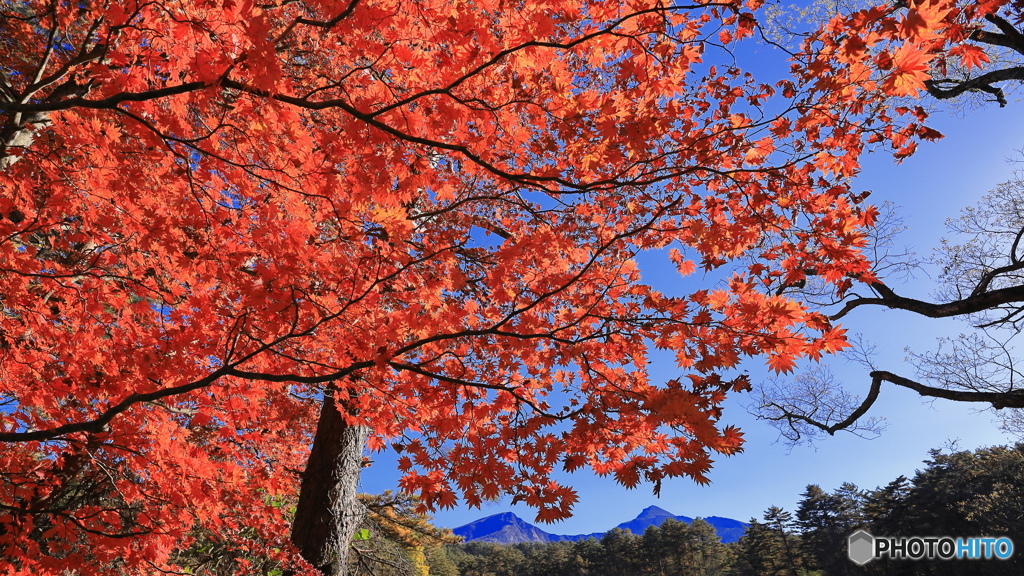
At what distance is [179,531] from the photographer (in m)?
5.30

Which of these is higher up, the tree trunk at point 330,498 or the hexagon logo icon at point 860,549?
the tree trunk at point 330,498

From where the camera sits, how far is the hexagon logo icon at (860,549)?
112 ft

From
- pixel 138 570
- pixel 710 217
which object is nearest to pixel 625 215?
pixel 710 217

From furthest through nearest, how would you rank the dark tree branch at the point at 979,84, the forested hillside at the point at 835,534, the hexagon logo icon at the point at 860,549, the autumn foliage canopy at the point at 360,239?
the hexagon logo icon at the point at 860,549, the forested hillside at the point at 835,534, the dark tree branch at the point at 979,84, the autumn foliage canopy at the point at 360,239

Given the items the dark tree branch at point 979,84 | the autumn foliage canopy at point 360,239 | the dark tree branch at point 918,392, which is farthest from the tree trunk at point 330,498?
the dark tree branch at point 979,84

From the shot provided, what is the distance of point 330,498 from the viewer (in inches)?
236

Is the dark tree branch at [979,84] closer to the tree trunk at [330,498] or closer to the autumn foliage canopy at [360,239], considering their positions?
the autumn foliage canopy at [360,239]

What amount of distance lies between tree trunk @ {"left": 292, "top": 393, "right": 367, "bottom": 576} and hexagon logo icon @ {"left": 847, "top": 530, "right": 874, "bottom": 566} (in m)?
40.2

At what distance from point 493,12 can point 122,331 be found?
5.41 meters

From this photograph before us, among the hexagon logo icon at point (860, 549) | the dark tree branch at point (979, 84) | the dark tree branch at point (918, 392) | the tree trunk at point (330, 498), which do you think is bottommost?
the hexagon logo icon at point (860, 549)

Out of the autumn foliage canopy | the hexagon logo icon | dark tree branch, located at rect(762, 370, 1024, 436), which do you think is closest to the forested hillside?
the hexagon logo icon

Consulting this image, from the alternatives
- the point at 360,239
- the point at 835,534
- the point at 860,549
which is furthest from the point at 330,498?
the point at 835,534

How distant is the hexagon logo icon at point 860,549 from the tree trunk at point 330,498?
40234mm

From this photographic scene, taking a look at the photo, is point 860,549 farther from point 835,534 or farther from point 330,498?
point 330,498
